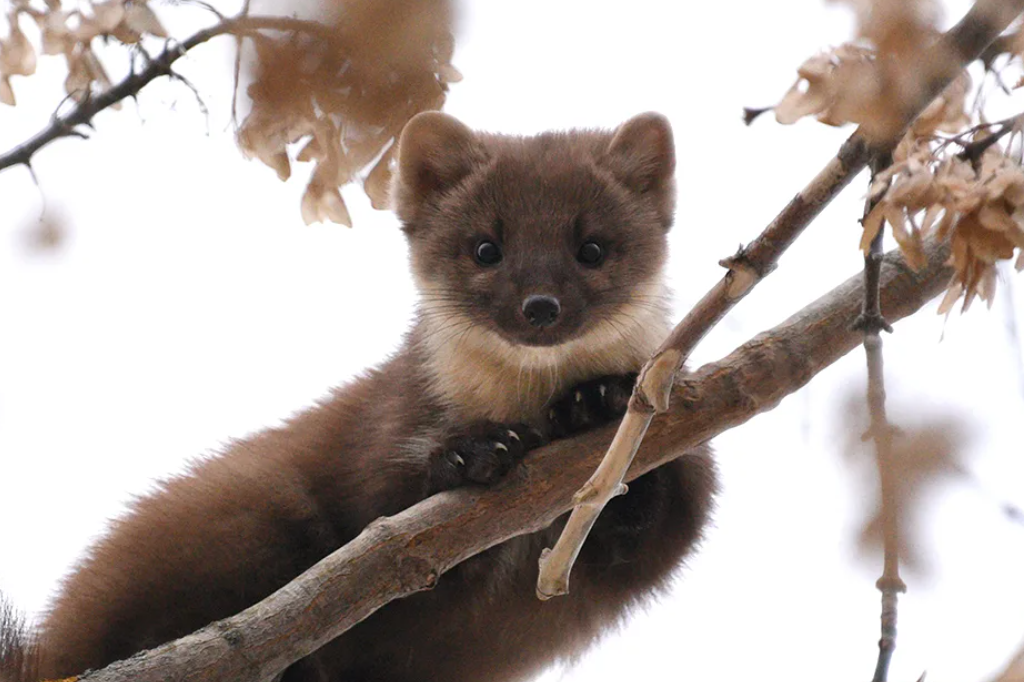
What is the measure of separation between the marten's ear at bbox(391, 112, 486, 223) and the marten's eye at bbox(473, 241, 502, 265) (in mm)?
391

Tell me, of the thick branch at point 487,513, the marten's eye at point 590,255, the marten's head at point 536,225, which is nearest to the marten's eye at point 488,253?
the marten's head at point 536,225

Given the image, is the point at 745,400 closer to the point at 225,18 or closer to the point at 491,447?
the point at 491,447

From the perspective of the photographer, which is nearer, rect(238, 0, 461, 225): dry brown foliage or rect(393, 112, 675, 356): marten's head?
rect(238, 0, 461, 225): dry brown foliage

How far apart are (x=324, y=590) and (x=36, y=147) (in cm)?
123

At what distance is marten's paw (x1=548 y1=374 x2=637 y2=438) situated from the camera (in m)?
3.60

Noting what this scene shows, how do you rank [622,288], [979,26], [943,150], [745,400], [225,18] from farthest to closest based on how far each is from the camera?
1. [622,288]
2. [745,400]
3. [225,18]
4. [943,150]
5. [979,26]

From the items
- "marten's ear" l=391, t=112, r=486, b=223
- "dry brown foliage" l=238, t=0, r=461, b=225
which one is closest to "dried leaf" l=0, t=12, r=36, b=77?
"dry brown foliage" l=238, t=0, r=461, b=225

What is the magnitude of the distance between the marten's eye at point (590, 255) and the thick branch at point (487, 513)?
62 cm

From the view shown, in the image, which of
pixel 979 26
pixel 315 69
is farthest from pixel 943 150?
pixel 315 69

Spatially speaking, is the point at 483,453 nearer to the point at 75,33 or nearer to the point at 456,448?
the point at 456,448

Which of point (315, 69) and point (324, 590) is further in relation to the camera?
point (324, 590)

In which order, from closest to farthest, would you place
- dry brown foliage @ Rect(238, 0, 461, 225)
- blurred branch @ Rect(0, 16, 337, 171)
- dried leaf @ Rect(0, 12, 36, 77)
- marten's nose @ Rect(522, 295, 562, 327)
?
dry brown foliage @ Rect(238, 0, 461, 225), blurred branch @ Rect(0, 16, 337, 171), dried leaf @ Rect(0, 12, 36, 77), marten's nose @ Rect(522, 295, 562, 327)

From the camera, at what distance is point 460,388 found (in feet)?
13.2

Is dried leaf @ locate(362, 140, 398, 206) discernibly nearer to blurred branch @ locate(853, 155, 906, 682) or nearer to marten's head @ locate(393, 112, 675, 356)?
marten's head @ locate(393, 112, 675, 356)
